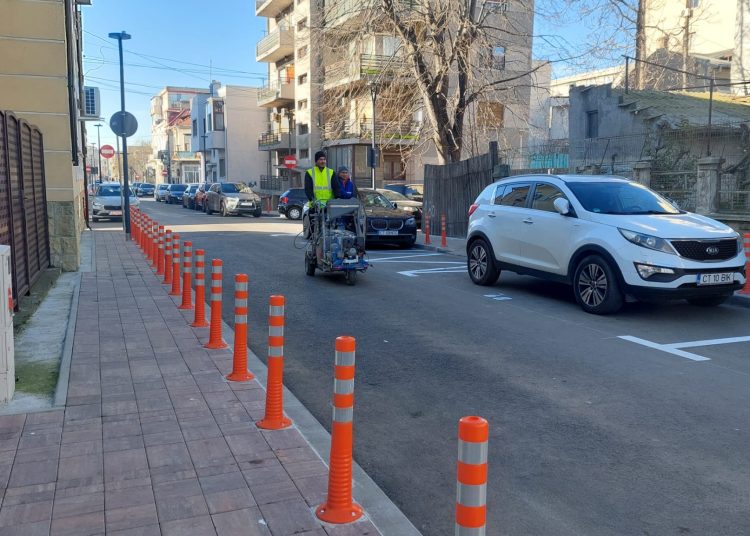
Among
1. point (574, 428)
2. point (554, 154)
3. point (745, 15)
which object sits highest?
point (745, 15)

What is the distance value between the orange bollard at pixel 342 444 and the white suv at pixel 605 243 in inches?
237

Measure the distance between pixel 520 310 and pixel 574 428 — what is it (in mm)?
4537

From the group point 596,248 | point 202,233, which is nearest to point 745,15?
point 202,233

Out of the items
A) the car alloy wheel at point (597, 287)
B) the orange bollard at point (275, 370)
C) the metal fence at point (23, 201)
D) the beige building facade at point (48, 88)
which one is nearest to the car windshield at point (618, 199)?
the car alloy wheel at point (597, 287)

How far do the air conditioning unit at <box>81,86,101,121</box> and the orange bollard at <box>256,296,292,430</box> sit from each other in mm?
20381

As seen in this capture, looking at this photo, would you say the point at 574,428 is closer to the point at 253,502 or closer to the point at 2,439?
the point at 253,502

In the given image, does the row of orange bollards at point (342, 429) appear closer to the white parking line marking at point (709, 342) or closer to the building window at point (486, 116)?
the white parking line marking at point (709, 342)

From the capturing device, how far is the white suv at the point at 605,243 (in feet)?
28.1

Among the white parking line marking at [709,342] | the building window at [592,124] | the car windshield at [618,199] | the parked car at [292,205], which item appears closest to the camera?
the white parking line marking at [709,342]

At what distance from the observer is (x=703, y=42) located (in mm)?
38531

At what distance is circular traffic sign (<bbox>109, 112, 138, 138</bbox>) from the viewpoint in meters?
19.8

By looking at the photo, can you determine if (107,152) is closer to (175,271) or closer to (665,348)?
(175,271)

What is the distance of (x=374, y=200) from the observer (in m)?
18.9

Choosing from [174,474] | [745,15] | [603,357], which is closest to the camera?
[174,474]
